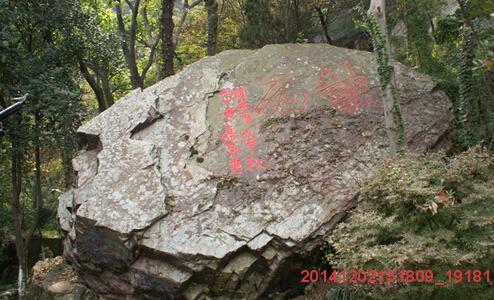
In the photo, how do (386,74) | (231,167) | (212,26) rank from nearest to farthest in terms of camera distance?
(386,74), (231,167), (212,26)

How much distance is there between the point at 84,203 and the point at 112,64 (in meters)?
5.07

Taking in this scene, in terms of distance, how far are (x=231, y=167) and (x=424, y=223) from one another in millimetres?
2614

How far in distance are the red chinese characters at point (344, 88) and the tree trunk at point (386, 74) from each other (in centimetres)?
66

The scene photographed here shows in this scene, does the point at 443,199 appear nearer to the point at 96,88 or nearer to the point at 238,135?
the point at 238,135

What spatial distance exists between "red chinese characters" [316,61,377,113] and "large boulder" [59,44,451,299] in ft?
0.06

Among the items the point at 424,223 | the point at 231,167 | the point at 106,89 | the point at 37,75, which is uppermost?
the point at 106,89

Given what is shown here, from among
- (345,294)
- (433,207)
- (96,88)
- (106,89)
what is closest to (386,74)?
(433,207)

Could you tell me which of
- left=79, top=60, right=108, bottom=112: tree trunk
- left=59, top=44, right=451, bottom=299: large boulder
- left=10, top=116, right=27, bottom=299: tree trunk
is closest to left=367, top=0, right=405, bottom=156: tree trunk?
left=59, top=44, right=451, bottom=299: large boulder

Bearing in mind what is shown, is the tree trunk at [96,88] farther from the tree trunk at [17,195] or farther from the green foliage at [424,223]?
the green foliage at [424,223]

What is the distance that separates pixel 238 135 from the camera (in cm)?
648

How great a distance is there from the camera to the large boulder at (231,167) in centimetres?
558

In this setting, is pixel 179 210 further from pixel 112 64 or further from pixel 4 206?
pixel 4 206
